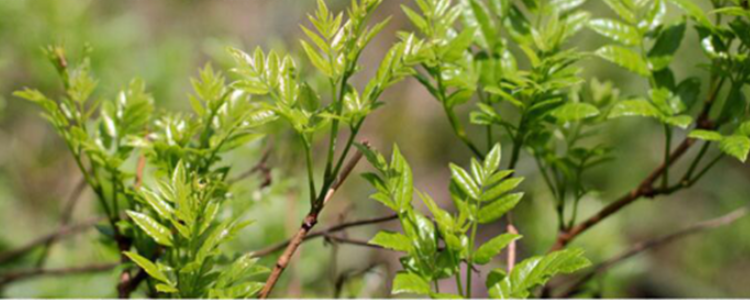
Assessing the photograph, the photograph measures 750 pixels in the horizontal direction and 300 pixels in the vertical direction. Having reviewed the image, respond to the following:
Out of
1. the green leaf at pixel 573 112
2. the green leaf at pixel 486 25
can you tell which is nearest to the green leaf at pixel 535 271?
the green leaf at pixel 573 112

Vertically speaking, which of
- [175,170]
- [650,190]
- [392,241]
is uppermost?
[175,170]

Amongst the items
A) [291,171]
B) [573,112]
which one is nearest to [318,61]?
[573,112]

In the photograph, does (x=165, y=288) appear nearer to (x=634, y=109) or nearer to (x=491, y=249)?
(x=491, y=249)

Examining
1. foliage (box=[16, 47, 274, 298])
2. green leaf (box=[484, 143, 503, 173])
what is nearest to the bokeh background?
foliage (box=[16, 47, 274, 298])

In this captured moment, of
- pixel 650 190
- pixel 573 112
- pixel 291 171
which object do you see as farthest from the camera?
pixel 291 171

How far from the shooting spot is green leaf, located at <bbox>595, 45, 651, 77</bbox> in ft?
2.20

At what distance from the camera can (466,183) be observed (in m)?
0.57

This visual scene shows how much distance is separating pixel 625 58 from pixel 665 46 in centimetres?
4

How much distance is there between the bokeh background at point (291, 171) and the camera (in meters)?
1.16

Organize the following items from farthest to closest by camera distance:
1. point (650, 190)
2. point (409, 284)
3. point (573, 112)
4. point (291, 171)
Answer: point (291, 171) → point (650, 190) → point (573, 112) → point (409, 284)

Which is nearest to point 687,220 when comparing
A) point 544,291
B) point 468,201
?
point 544,291

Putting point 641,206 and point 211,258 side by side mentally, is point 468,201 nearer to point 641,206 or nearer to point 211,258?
point 211,258

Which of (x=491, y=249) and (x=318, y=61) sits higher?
(x=318, y=61)

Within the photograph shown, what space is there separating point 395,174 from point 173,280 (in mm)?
179
